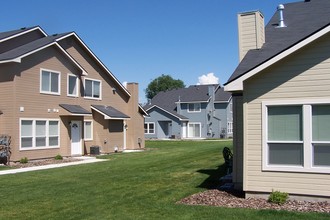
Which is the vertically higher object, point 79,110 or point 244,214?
point 79,110

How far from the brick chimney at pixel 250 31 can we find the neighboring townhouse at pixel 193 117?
42.3 metres

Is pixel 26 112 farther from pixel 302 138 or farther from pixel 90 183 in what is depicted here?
pixel 302 138

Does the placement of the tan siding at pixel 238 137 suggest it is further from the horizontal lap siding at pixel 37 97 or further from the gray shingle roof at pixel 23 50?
the gray shingle roof at pixel 23 50

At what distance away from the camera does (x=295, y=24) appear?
42.3 ft

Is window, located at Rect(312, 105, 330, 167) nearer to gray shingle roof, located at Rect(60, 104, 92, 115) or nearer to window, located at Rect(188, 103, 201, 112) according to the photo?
gray shingle roof, located at Rect(60, 104, 92, 115)

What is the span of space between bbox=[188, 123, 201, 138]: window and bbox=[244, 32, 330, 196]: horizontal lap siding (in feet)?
152

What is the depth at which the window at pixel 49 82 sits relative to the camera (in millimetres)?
23484

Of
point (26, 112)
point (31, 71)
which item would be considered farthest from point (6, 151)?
point (31, 71)

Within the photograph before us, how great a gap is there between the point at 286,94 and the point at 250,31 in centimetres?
297

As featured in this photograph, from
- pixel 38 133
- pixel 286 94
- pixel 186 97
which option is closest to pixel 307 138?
pixel 286 94

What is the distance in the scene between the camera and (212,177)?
14242mm

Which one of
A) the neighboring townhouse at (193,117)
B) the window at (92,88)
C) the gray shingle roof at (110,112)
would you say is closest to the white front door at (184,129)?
the neighboring townhouse at (193,117)

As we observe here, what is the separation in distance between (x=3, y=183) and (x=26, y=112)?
29.3ft

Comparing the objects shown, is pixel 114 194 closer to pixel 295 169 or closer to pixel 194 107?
pixel 295 169
